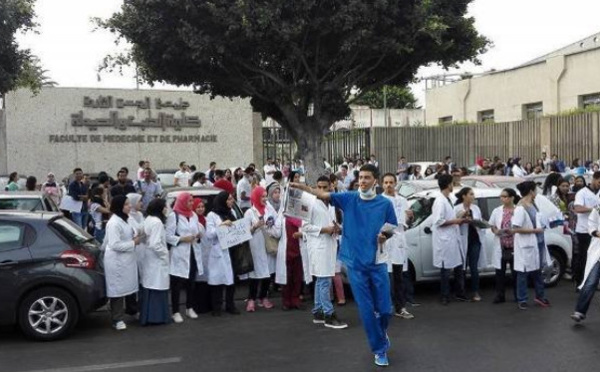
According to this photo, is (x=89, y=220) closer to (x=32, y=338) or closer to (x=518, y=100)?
(x=32, y=338)

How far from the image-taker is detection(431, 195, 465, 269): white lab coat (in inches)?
362

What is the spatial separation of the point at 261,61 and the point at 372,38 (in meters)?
3.59

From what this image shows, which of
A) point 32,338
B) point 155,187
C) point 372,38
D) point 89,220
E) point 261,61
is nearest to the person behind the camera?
point 32,338

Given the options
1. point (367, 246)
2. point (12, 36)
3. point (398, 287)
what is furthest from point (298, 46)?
point (367, 246)

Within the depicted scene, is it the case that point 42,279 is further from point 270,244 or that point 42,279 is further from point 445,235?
point 445,235

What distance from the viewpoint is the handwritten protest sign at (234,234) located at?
8.71 meters

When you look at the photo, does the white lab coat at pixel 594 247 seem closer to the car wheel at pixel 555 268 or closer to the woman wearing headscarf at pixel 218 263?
the car wheel at pixel 555 268

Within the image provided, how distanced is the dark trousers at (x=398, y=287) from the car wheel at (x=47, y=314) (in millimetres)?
3786

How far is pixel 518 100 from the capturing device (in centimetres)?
3816

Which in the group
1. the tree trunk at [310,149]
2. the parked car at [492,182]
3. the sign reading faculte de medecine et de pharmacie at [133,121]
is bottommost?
the parked car at [492,182]

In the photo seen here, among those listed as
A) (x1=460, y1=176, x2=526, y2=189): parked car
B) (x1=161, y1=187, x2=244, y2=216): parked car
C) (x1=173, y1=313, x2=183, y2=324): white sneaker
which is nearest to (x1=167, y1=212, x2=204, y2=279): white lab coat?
(x1=173, y1=313, x2=183, y2=324): white sneaker

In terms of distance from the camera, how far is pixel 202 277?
876 centimetres

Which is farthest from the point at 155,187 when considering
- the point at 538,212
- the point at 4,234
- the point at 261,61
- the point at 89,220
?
the point at 538,212

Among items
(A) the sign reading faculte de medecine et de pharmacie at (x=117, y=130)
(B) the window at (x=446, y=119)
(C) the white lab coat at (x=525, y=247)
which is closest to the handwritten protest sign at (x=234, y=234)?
(C) the white lab coat at (x=525, y=247)
